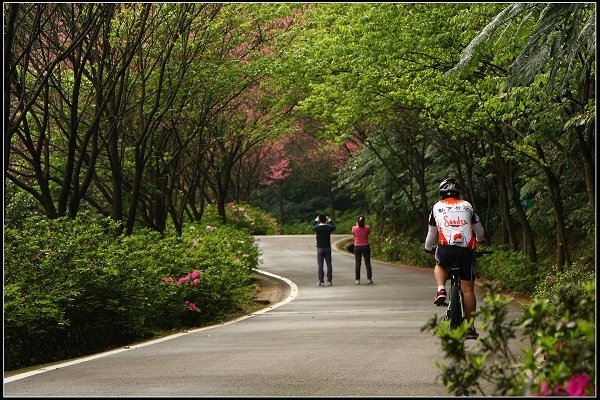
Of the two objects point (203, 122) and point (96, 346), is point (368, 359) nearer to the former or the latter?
point (96, 346)

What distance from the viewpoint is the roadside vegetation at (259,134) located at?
12312 mm

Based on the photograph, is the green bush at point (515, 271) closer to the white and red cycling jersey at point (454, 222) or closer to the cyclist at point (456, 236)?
the cyclist at point (456, 236)

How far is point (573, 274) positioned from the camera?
1769 cm

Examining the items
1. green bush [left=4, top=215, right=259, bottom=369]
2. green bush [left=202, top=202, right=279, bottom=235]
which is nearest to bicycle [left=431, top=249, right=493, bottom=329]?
green bush [left=4, top=215, right=259, bottom=369]

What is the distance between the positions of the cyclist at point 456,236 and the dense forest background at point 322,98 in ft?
4.84

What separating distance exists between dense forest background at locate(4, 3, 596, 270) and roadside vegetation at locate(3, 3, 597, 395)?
7 cm

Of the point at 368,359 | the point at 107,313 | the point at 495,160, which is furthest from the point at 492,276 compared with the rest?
the point at 368,359

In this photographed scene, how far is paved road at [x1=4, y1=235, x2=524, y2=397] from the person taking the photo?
30.7 feet

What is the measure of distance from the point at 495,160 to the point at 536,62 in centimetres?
2027

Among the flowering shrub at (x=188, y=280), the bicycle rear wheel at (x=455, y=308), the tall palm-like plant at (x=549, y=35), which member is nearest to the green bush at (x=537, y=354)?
the tall palm-like plant at (x=549, y=35)

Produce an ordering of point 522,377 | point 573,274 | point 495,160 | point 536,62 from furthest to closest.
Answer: point 495,160, point 573,274, point 536,62, point 522,377

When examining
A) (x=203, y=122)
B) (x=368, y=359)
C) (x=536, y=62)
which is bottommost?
(x=368, y=359)

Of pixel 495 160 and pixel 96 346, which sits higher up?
pixel 495 160

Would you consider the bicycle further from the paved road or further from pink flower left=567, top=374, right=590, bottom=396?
pink flower left=567, top=374, right=590, bottom=396
